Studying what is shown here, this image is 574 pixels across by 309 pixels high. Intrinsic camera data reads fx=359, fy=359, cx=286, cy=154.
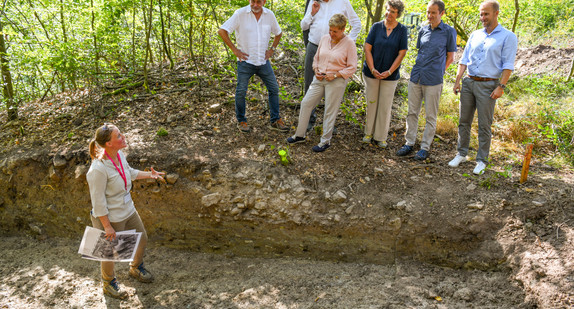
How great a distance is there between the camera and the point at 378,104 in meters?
4.77

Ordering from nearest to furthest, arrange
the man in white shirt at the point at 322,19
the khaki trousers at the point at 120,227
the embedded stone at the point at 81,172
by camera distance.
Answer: the khaki trousers at the point at 120,227
the man in white shirt at the point at 322,19
the embedded stone at the point at 81,172

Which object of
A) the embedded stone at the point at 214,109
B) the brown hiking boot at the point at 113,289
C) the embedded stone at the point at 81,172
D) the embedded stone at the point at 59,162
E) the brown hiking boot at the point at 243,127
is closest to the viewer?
the brown hiking boot at the point at 113,289

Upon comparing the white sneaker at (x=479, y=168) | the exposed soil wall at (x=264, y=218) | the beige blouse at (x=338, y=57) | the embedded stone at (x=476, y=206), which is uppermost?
the beige blouse at (x=338, y=57)

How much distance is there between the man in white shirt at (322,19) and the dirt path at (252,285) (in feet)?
9.08

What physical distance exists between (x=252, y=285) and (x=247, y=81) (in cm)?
263

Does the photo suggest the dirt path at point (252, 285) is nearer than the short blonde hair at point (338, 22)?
Yes

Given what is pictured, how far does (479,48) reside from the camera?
13.5ft

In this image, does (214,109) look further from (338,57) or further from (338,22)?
(338,22)

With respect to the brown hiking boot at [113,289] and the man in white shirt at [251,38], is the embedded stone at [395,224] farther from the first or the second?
the brown hiking boot at [113,289]

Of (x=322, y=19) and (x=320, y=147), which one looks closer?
(x=322, y=19)

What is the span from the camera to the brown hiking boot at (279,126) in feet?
16.9

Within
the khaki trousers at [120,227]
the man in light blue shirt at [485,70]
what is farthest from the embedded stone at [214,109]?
the man in light blue shirt at [485,70]

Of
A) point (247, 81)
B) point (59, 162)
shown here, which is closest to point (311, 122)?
point (247, 81)

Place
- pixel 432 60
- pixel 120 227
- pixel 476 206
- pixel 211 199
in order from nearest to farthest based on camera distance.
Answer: pixel 120 227, pixel 476 206, pixel 432 60, pixel 211 199
